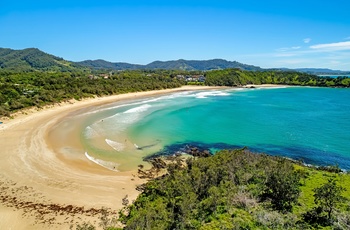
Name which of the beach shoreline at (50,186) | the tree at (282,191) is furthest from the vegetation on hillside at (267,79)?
the tree at (282,191)

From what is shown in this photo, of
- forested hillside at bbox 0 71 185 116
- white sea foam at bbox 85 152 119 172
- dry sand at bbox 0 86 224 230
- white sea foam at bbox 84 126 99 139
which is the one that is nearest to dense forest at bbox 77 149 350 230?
dry sand at bbox 0 86 224 230

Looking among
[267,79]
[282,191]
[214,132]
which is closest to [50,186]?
[282,191]

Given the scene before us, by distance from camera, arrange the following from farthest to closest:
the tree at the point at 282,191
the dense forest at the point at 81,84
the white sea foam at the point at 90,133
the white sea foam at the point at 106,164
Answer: the dense forest at the point at 81,84 < the white sea foam at the point at 90,133 < the white sea foam at the point at 106,164 < the tree at the point at 282,191

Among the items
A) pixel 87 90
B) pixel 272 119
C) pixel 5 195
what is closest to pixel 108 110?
pixel 87 90

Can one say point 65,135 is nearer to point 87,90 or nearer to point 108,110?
point 108,110

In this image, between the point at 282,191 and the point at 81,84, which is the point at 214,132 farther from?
the point at 81,84

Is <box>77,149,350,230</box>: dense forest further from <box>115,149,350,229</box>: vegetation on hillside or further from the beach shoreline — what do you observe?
the beach shoreline

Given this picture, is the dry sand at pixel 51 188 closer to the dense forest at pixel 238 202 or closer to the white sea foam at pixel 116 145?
the dense forest at pixel 238 202

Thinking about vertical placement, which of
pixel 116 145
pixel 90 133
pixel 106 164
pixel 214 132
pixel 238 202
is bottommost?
pixel 214 132

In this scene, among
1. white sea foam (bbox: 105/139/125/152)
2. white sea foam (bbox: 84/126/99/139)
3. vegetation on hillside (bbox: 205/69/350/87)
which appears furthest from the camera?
vegetation on hillside (bbox: 205/69/350/87)
